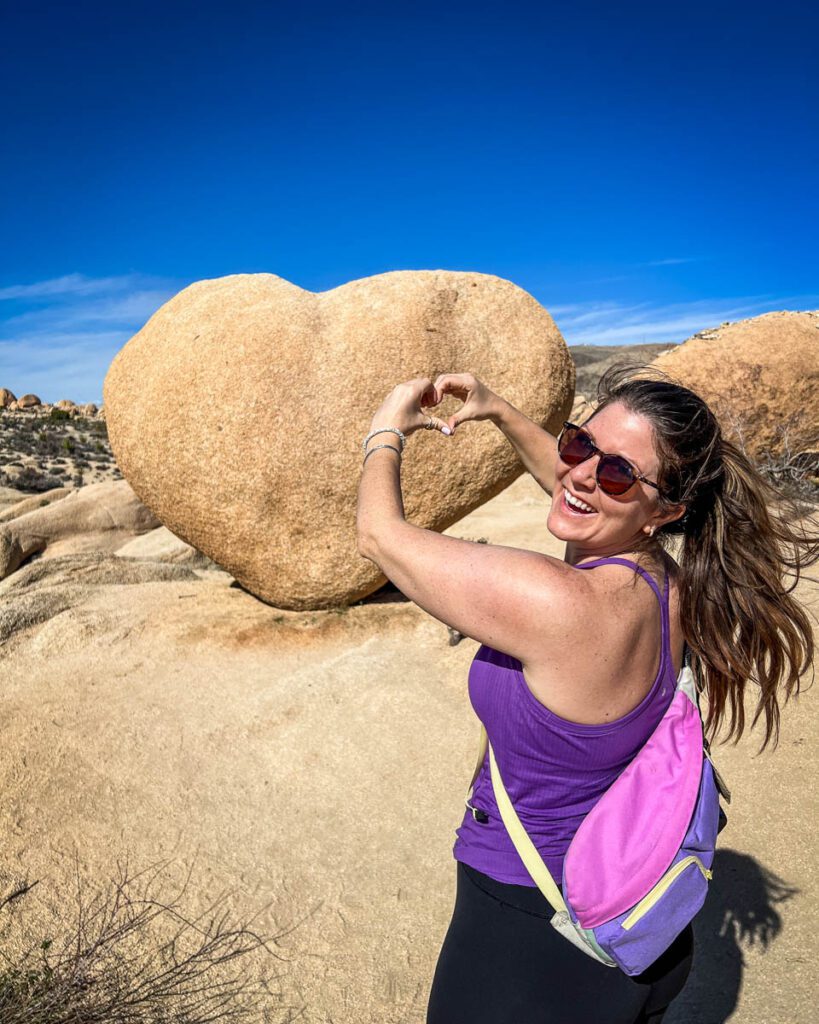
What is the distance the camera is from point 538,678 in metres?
1.29

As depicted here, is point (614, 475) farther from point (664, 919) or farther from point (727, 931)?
point (727, 931)

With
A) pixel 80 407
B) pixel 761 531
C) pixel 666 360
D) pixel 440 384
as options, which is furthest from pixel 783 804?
pixel 80 407

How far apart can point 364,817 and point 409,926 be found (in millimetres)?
717

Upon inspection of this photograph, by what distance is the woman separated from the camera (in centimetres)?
128

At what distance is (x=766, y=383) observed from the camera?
8422 millimetres

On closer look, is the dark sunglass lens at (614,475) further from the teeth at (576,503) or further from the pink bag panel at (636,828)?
the pink bag panel at (636,828)

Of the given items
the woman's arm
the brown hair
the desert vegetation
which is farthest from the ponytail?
the desert vegetation

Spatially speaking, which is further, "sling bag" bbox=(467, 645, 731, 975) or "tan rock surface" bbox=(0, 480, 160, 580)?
"tan rock surface" bbox=(0, 480, 160, 580)

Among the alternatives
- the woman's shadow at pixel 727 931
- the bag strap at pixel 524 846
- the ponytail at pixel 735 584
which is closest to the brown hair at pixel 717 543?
the ponytail at pixel 735 584

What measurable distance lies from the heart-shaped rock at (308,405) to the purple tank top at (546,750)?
381 centimetres

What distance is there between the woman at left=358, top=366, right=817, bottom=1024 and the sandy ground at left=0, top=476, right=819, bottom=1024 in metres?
1.55

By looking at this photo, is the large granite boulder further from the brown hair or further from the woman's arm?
the brown hair

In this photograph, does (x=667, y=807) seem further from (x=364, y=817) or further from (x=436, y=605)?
(x=364, y=817)

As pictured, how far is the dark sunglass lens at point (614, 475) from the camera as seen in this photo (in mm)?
1426
